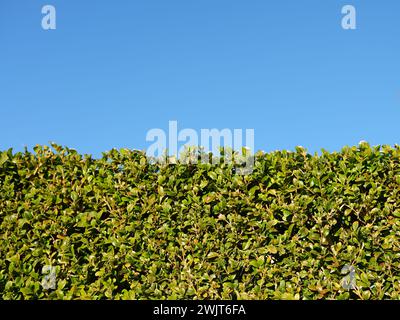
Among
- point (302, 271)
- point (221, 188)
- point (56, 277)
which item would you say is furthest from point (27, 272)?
point (302, 271)

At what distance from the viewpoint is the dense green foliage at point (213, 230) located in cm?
546

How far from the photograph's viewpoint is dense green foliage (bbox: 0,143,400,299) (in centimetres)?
546

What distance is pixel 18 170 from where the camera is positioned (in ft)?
20.1

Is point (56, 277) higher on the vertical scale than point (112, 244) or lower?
lower

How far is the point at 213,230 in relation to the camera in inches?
223

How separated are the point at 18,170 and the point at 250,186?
120 inches

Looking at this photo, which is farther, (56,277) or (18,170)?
(18,170)
